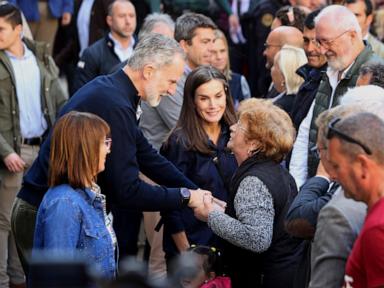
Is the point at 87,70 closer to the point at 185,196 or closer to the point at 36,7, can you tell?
the point at 36,7

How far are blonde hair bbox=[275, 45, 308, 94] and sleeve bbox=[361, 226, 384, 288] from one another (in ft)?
13.3

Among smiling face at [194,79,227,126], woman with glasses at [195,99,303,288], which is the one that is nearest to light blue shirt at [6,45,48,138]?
smiling face at [194,79,227,126]

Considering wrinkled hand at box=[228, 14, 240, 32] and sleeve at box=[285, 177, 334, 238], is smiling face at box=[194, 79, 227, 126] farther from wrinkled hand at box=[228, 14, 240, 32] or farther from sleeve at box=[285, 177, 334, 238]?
wrinkled hand at box=[228, 14, 240, 32]

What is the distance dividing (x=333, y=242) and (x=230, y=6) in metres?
8.08

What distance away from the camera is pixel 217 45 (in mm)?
7922

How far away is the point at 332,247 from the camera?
3410 mm

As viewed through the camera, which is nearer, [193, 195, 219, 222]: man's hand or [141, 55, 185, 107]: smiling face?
[193, 195, 219, 222]: man's hand

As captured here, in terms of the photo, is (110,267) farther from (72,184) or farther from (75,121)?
(75,121)

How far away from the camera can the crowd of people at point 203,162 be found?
11.2 feet

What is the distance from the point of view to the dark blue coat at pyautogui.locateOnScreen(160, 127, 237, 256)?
19.9ft

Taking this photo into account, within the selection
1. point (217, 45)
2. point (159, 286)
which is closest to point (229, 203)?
point (159, 286)

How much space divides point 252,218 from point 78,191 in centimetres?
93

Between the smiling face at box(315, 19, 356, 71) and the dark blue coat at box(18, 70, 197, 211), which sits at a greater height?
the smiling face at box(315, 19, 356, 71)

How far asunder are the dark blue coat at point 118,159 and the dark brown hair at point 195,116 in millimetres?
814
